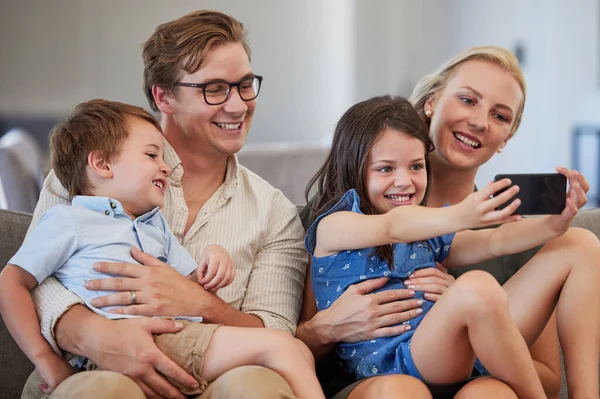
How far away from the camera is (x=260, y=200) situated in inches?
77.7

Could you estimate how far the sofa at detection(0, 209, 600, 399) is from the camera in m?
1.90

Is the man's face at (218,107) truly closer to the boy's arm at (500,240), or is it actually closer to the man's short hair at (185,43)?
the man's short hair at (185,43)

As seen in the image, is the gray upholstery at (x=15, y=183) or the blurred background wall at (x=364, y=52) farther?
the blurred background wall at (x=364, y=52)

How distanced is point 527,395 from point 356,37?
5238 millimetres

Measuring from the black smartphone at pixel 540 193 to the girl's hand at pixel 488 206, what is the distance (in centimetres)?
2

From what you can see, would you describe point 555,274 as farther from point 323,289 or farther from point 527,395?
point 323,289

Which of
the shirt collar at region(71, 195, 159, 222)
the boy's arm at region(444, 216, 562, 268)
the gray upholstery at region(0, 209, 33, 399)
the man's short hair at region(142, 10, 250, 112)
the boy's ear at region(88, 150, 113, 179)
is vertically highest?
the man's short hair at region(142, 10, 250, 112)

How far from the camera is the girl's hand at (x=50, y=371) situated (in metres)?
1.54

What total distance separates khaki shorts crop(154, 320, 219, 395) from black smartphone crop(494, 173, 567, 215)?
0.63 m

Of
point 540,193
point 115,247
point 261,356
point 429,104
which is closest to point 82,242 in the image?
point 115,247

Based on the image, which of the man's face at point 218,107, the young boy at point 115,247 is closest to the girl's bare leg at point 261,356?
the young boy at point 115,247

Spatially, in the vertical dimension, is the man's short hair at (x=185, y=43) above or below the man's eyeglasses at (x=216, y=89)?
above

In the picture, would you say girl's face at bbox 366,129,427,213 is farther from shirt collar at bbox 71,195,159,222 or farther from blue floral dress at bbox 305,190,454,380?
shirt collar at bbox 71,195,159,222

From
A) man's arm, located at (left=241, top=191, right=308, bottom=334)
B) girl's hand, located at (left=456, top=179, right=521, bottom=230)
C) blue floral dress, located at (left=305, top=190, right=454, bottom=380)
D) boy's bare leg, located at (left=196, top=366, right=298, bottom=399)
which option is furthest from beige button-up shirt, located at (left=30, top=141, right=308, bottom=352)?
girl's hand, located at (left=456, top=179, right=521, bottom=230)
